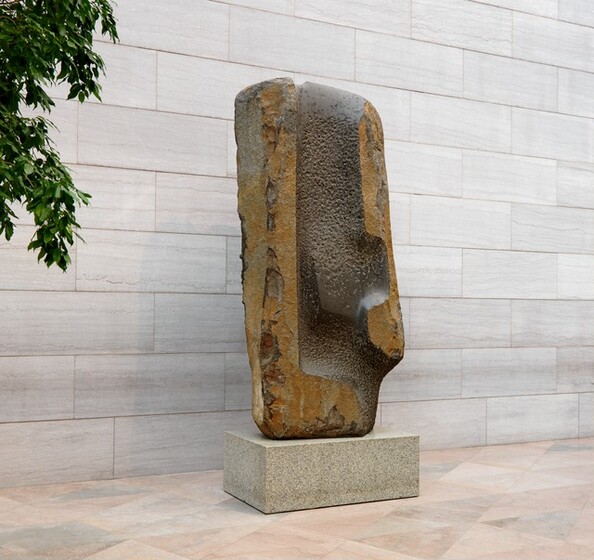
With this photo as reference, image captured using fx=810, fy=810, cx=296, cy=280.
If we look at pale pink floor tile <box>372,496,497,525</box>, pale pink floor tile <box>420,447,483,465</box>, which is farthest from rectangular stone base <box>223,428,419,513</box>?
pale pink floor tile <box>420,447,483,465</box>

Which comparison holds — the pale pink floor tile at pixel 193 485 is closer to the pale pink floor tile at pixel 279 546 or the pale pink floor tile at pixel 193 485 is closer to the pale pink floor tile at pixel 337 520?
the pale pink floor tile at pixel 337 520

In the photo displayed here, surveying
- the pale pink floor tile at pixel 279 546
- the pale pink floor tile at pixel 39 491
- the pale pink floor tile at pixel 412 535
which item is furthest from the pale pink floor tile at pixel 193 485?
the pale pink floor tile at pixel 412 535

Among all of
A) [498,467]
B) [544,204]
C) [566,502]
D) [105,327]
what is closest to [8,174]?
[105,327]

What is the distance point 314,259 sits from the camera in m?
4.91

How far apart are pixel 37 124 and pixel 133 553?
6.89 feet

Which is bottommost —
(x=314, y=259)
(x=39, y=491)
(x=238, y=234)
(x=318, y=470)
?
(x=39, y=491)

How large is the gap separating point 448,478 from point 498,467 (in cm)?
63

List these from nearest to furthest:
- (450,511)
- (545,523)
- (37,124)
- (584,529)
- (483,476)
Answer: (37,124)
(584,529)
(545,523)
(450,511)
(483,476)

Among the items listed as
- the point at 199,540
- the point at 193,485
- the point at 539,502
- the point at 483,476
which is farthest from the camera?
the point at 483,476

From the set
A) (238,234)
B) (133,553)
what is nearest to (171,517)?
(133,553)

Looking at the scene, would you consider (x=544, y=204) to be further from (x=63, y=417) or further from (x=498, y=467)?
(x=63, y=417)

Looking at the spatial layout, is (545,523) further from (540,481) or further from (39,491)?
(39,491)

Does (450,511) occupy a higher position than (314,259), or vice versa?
(314,259)

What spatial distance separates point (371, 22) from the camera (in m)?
6.81
